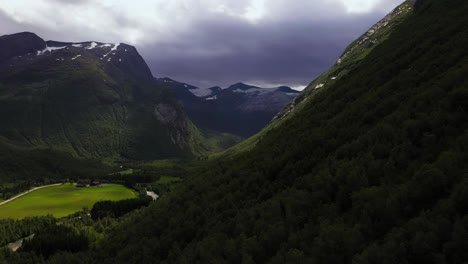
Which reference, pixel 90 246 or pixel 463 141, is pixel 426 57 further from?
pixel 90 246

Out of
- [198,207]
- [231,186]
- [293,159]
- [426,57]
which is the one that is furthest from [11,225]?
[426,57]

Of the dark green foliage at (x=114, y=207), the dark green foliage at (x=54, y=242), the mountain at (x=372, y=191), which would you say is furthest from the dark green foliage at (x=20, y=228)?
the mountain at (x=372, y=191)

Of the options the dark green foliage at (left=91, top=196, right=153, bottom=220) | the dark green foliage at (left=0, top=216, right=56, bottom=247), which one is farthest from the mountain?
the dark green foliage at (left=91, top=196, right=153, bottom=220)

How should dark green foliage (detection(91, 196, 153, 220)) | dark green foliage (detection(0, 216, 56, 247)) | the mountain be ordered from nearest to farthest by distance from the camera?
the mountain, dark green foliage (detection(0, 216, 56, 247)), dark green foliage (detection(91, 196, 153, 220))

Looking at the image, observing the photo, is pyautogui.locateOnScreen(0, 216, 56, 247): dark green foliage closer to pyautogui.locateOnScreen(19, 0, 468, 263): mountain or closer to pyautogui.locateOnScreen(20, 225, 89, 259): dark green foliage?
pyautogui.locateOnScreen(20, 225, 89, 259): dark green foliage

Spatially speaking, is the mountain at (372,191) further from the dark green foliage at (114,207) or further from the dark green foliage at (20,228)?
the dark green foliage at (114,207)

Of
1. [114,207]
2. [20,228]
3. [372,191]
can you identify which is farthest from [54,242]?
[372,191]
